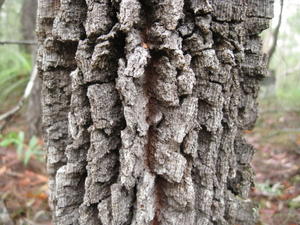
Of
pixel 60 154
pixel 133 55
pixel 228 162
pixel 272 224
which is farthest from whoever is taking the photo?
pixel 272 224

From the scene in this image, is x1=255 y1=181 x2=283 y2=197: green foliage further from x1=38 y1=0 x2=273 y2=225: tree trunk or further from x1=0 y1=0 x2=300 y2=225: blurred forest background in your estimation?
x1=38 y1=0 x2=273 y2=225: tree trunk

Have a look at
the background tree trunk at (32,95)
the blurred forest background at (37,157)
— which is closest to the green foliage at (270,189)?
the blurred forest background at (37,157)

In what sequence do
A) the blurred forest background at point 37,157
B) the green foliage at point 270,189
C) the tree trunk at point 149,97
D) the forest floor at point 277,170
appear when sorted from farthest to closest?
the green foliage at point 270,189 < the blurred forest background at point 37,157 < the forest floor at point 277,170 < the tree trunk at point 149,97

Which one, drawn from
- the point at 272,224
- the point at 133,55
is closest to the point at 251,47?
the point at 133,55

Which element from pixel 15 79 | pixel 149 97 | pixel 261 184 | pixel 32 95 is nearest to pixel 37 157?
pixel 32 95

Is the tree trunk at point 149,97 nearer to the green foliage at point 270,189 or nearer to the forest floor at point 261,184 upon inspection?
the forest floor at point 261,184

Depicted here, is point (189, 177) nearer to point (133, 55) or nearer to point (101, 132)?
point (101, 132)

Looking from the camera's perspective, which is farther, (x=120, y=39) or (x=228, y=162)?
(x=228, y=162)
